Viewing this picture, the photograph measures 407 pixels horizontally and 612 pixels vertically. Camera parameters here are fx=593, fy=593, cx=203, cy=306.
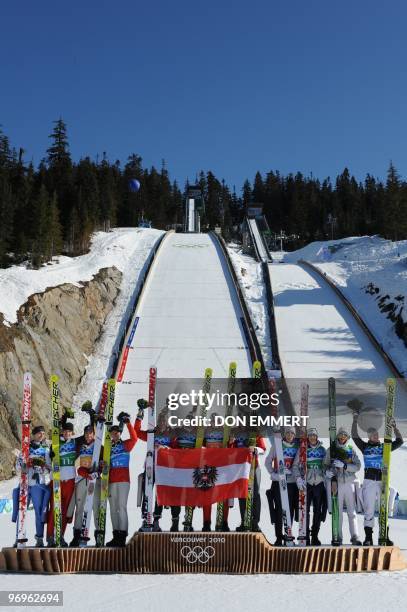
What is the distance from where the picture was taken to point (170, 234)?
4644cm

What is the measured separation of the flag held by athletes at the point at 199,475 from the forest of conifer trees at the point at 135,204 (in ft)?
104

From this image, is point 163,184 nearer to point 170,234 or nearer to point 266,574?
point 170,234

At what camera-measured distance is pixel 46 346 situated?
17250 millimetres

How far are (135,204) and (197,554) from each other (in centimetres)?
7011

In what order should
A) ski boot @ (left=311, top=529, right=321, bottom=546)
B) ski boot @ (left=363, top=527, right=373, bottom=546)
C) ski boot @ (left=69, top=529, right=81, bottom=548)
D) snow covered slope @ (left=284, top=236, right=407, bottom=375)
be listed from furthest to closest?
1. snow covered slope @ (left=284, top=236, right=407, bottom=375)
2. ski boot @ (left=311, top=529, right=321, bottom=546)
3. ski boot @ (left=363, top=527, right=373, bottom=546)
4. ski boot @ (left=69, top=529, right=81, bottom=548)

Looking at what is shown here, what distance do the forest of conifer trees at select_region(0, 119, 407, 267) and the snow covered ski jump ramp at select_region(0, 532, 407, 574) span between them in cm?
3204

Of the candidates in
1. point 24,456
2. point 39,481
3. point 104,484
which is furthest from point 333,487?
point 24,456

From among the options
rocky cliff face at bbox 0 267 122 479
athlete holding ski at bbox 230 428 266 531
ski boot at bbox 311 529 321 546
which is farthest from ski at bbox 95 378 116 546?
rocky cliff face at bbox 0 267 122 479

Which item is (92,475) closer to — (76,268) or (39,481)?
(39,481)

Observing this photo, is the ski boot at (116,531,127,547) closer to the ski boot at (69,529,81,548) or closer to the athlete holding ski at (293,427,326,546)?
the ski boot at (69,529,81,548)

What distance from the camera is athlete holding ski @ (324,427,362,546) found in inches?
279

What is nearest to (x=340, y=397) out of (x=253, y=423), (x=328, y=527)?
(x=328, y=527)

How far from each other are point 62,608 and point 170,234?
41945mm

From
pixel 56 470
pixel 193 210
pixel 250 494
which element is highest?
pixel 193 210
